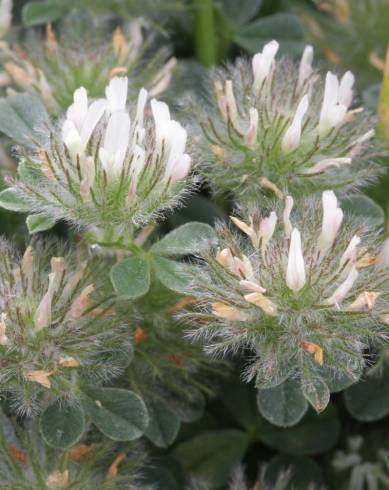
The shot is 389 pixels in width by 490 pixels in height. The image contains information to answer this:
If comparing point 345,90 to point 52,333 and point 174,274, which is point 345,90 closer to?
point 174,274

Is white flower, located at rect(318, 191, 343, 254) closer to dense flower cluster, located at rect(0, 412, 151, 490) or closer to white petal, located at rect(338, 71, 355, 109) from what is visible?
white petal, located at rect(338, 71, 355, 109)

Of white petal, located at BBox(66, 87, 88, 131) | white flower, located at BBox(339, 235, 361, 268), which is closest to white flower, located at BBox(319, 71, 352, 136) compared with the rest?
white flower, located at BBox(339, 235, 361, 268)

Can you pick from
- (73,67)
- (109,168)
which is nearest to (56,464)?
(109,168)

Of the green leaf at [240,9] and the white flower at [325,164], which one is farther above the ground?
the white flower at [325,164]

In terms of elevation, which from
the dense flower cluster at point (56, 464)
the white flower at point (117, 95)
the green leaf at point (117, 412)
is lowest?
the dense flower cluster at point (56, 464)

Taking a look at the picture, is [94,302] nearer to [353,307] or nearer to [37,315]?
[37,315]

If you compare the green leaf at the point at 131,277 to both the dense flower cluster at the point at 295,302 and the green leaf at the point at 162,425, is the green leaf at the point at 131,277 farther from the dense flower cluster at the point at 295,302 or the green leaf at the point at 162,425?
the green leaf at the point at 162,425

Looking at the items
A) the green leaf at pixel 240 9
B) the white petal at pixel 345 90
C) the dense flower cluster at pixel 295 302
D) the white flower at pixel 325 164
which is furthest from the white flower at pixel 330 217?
the green leaf at pixel 240 9
